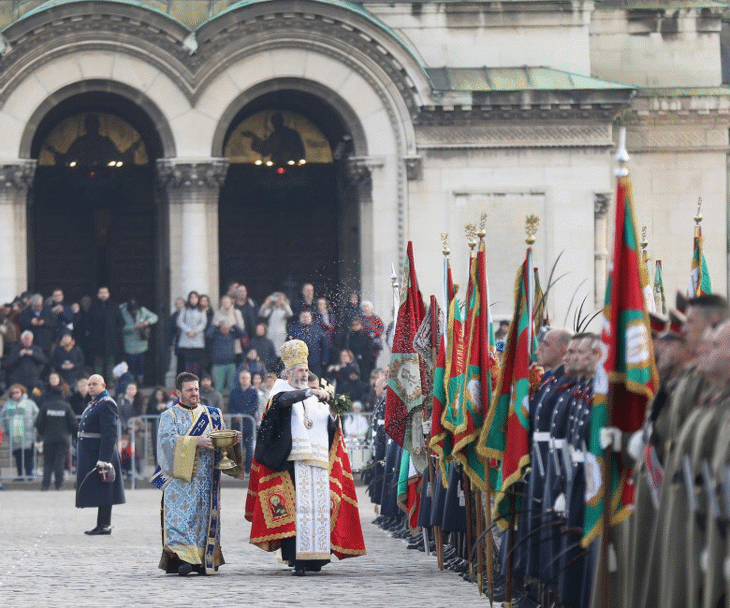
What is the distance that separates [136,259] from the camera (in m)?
33.0

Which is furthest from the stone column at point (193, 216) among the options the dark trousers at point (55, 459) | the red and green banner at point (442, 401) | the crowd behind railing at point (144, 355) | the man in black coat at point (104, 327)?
the red and green banner at point (442, 401)

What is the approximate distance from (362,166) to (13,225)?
5.16 meters

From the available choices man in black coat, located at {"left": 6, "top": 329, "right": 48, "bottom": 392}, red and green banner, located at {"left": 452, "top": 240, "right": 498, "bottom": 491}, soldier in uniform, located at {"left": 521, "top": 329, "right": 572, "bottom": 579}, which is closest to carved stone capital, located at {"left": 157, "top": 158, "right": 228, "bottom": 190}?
man in black coat, located at {"left": 6, "top": 329, "right": 48, "bottom": 392}

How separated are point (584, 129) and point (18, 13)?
27.5 ft

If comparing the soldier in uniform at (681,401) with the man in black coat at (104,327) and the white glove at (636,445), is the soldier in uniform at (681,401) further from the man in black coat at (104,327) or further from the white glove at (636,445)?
the man in black coat at (104,327)

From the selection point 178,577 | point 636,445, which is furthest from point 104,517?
point 636,445

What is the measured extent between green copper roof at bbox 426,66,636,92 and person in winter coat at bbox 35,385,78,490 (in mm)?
7376

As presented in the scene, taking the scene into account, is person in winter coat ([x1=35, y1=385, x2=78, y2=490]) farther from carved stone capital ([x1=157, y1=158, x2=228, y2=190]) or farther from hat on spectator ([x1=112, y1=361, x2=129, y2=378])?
carved stone capital ([x1=157, y1=158, x2=228, y2=190])

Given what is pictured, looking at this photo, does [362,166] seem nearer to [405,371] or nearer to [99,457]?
[99,457]

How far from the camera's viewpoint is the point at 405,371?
17.3 meters

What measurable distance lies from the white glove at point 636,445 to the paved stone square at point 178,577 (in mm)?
4196

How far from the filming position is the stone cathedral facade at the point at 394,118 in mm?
29109

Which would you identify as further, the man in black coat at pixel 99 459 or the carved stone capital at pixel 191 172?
the carved stone capital at pixel 191 172

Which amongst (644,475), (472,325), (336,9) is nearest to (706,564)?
(644,475)
